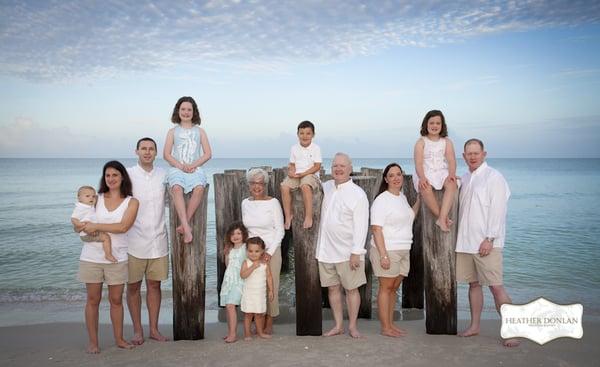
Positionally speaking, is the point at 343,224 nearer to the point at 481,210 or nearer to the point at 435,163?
the point at 435,163

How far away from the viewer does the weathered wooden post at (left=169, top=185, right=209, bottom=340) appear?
17.5ft

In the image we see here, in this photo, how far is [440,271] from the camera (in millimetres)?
5461

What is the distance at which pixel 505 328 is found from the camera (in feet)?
16.5

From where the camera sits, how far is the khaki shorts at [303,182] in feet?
18.5

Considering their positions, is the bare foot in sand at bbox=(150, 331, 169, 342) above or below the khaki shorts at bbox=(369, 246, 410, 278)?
below

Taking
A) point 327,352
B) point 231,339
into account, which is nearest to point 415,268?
point 327,352

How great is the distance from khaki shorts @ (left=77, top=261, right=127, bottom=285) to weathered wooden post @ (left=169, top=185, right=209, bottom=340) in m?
0.57

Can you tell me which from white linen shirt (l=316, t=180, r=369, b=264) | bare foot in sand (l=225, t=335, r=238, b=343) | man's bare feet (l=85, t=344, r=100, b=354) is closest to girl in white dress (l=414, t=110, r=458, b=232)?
white linen shirt (l=316, t=180, r=369, b=264)

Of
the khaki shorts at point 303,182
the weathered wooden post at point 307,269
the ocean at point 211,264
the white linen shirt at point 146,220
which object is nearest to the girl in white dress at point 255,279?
the weathered wooden post at point 307,269

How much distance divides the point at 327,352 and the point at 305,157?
9.11 feet

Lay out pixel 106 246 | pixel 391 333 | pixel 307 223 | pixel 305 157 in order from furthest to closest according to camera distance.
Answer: pixel 305 157 → pixel 391 333 → pixel 307 223 → pixel 106 246

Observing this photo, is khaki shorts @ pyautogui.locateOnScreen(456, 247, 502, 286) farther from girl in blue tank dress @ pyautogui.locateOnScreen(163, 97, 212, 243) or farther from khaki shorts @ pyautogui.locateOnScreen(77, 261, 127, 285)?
khaki shorts @ pyautogui.locateOnScreen(77, 261, 127, 285)

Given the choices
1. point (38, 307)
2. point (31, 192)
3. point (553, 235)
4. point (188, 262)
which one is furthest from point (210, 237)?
point (31, 192)

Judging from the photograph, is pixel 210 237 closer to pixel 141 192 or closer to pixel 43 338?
pixel 43 338
